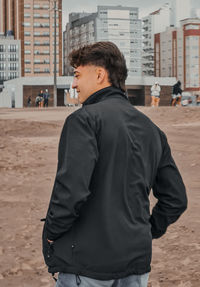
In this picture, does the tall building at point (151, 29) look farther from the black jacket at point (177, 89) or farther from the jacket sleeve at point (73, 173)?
the jacket sleeve at point (73, 173)

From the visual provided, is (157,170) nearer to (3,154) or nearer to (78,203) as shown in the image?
(78,203)

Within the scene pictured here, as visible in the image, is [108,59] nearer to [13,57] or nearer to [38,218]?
[38,218]

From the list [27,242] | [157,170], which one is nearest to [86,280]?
[157,170]

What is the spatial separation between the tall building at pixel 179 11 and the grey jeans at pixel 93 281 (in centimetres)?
17198

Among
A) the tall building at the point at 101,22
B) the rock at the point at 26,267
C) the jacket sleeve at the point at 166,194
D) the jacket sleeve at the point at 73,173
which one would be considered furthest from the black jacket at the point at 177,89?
the tall building at the point at 101,22

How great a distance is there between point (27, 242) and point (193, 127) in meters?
14.9

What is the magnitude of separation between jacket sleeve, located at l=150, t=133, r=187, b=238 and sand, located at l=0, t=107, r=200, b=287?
2562 mm

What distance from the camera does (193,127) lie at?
20750 millimetres

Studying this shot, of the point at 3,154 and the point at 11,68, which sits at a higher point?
the point at 11,68

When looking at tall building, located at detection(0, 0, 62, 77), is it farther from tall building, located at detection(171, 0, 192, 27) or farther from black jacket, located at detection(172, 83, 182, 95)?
black jacket, located at detection(172, 83, 182, 95)

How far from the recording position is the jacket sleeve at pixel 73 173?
2.34m

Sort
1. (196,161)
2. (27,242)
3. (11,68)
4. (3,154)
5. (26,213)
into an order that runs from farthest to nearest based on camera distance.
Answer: (11,68), (3,154), (196,161), (26,213), (27,242)

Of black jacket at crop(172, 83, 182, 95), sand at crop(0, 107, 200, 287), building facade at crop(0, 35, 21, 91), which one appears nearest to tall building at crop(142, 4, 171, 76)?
building facade at crop(0, 35, 21, 91)

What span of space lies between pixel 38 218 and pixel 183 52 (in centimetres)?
15716
